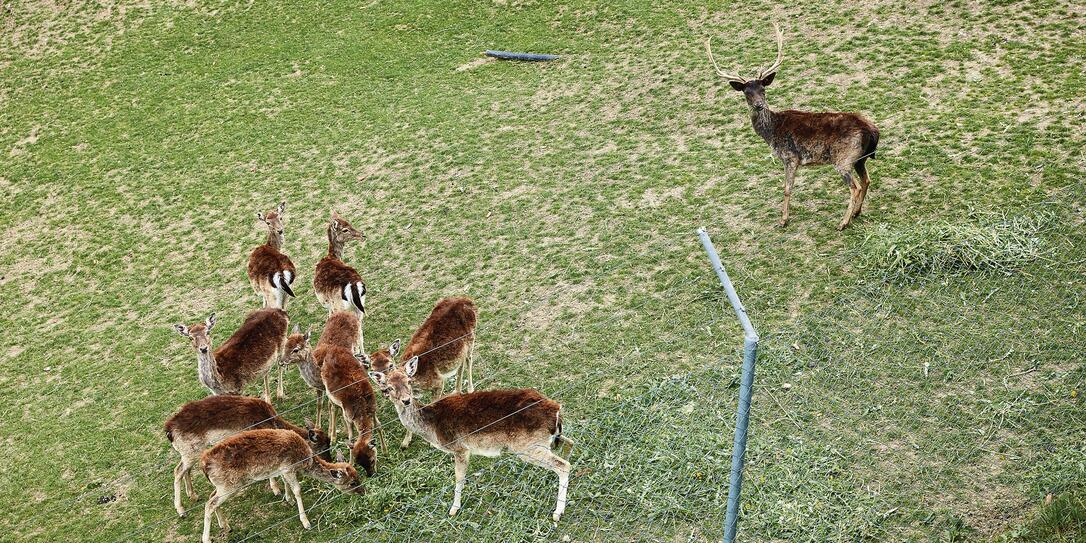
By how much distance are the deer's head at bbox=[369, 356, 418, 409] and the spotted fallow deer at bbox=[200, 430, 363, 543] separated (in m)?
0.65

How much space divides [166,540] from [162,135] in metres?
8.10

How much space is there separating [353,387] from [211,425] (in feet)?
3.51

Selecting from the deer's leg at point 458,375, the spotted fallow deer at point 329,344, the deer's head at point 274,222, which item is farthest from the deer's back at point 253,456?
the deer's head at point 274,222

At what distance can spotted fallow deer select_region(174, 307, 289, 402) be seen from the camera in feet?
25.1

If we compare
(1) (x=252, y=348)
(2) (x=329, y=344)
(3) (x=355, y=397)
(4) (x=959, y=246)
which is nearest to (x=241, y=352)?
(1) (x=252, y=348)

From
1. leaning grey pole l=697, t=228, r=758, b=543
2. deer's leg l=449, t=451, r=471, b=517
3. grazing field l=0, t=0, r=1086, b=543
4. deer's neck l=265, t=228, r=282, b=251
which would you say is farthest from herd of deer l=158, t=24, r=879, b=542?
leaning grey pole l=697, t=228, r=758, b=543

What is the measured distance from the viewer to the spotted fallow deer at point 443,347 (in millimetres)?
7297

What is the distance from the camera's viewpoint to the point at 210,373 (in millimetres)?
7672

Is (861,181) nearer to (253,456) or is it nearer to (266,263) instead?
(266,263)

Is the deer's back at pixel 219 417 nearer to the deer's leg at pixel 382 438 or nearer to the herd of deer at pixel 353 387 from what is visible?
the herd of deer at pixel 353 387

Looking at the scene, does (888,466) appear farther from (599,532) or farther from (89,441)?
(89,441)

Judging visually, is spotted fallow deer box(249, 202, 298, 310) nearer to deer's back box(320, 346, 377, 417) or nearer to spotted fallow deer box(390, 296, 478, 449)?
deer's back box(320, 346, 377, 417)

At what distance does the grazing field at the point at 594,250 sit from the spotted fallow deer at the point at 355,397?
23cm

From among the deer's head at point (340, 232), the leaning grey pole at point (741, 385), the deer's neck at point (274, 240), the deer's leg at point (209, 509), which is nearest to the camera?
the leaning grey pole at point (741, 385)
